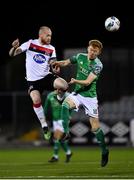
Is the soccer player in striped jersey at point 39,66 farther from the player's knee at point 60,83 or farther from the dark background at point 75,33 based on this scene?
the dark background at point 75,33

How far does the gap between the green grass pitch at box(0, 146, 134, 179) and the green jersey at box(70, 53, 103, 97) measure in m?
1.63

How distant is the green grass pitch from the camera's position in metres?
14.7

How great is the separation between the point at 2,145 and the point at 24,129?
1.15 metres

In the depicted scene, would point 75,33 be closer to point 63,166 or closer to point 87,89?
point 63,166

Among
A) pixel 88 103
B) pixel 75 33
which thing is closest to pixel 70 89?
pixel 75 33

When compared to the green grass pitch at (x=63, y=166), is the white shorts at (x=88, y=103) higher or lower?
higher

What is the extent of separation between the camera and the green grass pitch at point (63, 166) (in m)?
14.7

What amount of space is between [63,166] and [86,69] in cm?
303

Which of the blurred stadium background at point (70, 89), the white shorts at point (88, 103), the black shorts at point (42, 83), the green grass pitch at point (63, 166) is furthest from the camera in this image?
the blurred stadium background at point (70, 89)

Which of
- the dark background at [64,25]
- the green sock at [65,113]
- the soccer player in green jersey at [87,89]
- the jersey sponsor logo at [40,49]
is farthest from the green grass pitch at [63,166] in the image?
the dark background at [64,25]

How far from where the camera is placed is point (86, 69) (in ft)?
51.0

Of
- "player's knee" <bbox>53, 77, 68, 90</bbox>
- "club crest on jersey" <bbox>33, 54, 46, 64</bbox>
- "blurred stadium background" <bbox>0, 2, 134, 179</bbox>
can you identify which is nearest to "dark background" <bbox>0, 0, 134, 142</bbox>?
"blurred stadium background" <bbox>0, 2, 134, 179</bbox>

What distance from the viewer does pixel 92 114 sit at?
15.6 m

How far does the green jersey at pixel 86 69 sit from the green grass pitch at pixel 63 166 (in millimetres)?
1626
